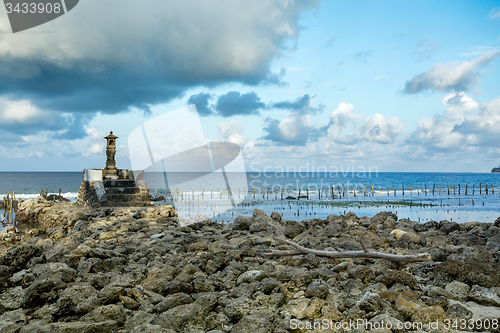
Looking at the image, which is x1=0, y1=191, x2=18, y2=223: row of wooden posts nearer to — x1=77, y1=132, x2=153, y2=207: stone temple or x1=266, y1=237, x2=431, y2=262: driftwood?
x1=77, y1=132, x2=153, y2=207: stone temple

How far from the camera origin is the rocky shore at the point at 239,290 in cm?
296

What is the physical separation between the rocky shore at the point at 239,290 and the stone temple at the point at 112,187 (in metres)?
7.76

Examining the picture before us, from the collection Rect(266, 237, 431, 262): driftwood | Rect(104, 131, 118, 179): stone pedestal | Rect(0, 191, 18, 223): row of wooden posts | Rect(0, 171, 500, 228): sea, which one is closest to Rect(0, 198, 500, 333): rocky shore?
Rect(266, 237, 431, 262): driftwood

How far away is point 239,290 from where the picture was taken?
143 inches

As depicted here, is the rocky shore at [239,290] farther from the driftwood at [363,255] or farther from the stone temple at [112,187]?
the stone temple at [112,187]

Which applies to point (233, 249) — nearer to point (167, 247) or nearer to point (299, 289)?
point (167, 247)

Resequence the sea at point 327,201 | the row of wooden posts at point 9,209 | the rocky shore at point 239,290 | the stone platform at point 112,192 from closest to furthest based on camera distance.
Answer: the rocky shore at point 239,290 < the stone platform at point 112,192 < the row of wooden posts at point 9,209 < the sea at point 327,201

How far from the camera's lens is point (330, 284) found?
12.6ft

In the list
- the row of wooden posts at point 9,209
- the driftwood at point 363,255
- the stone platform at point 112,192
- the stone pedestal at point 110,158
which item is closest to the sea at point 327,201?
the row of wooden posts at point 9,209

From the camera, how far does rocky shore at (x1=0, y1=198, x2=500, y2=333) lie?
2965 mm

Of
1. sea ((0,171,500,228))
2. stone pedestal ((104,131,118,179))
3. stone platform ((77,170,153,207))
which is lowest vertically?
sea ((0,171,500,228))

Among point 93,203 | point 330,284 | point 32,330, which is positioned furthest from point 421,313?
point 93,203

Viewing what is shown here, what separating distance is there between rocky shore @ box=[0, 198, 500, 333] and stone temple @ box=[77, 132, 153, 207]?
7762mm

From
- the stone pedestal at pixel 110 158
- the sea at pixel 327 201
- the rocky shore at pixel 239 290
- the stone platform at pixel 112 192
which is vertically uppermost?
the stone pedestal at pixel 110 158
